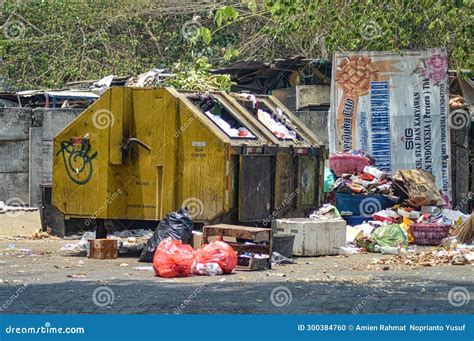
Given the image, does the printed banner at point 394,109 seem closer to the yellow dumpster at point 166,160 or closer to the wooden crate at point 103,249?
the yellow dumpster at point 166,160

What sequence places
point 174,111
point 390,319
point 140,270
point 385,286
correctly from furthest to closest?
point 174,111
point 140,270
point 385,286
point 390,319

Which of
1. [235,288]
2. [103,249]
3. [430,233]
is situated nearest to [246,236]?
[103,249]

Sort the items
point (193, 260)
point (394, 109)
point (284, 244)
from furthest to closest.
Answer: point (394, 109), point (284, 244), point (193, 260)

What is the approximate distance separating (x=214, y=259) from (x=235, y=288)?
1.40 m

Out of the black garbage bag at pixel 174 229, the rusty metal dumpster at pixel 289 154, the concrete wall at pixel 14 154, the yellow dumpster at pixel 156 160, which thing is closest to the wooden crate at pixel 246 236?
the black garbage bag at pixel 174 229

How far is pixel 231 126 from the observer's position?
14.9 m

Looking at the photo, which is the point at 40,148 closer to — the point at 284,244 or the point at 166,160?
the point at 166,160

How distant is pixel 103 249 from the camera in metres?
14.1

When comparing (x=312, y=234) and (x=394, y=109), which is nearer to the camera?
(x=312, y=234)

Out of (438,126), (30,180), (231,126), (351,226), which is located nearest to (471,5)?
(438,126)

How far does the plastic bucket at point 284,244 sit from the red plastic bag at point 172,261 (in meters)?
1.97

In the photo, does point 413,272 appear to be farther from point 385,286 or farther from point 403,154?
point 403,154

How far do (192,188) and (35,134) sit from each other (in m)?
5.02

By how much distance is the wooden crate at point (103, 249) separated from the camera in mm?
14086
